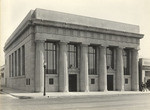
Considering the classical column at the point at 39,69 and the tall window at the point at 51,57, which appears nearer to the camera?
the classical column at the point at 39,69

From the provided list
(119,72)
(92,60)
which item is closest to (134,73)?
(119,72)

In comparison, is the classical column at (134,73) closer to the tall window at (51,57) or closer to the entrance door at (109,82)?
the entrance door at (109,82)

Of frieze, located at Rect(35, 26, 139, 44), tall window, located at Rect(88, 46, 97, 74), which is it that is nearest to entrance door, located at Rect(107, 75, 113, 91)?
tall window, located at Rect(88, 46, 97, 74)

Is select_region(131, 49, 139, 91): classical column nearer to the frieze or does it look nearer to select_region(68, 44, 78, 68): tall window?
the frieze

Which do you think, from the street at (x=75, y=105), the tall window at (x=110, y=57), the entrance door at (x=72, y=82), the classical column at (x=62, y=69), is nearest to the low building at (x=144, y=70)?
the tall window at (x=110, y=57)

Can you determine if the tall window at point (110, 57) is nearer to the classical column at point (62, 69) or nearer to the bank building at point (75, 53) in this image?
the bank building at point (75, 53)

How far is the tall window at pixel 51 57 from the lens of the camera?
36.1m

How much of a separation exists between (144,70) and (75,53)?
16.5 meters

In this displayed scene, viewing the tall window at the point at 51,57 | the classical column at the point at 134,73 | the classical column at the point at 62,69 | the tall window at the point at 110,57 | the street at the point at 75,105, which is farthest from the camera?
the classical column at the point at 134,73

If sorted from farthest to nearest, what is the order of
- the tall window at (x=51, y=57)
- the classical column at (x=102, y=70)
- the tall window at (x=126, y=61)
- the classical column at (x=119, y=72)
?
the tall window at (x=126, y=61) < the classical column at (x=119, y=72) < the classical column at (x=102, y=70) < the tall window at (x=51, y=57)

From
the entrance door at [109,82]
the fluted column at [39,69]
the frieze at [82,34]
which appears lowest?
the entrance door at [109,82]

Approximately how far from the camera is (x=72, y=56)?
38.1m

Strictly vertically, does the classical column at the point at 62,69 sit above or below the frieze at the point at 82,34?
below

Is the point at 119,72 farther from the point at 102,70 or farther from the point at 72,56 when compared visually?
the point at 72,56
